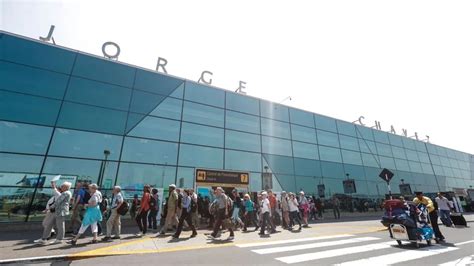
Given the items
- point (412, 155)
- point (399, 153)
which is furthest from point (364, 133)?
point (412, 155)

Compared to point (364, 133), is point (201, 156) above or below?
below

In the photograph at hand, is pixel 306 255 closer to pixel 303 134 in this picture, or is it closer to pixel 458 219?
pixel 458 219

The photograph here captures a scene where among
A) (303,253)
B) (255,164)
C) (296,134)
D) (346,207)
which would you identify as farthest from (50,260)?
(346,207)

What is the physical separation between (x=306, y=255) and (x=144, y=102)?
43.5ft

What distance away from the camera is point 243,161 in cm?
1681

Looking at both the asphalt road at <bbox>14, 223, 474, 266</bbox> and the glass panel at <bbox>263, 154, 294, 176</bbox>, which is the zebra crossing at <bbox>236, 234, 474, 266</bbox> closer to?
the asphalt road at <bbox>14, 223, 474, 266</bbox>

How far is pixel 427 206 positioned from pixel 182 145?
12642 millimetres

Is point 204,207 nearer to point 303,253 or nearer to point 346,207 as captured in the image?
point 303,253

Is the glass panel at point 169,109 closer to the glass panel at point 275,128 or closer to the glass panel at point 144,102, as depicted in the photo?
the glass panel at point 144,102

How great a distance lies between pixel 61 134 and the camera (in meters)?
11.8

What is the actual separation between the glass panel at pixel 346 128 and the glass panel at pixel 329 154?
280 centimetres

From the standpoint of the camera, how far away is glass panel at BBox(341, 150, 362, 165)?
2272 cm

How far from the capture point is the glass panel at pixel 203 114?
53.7 ft

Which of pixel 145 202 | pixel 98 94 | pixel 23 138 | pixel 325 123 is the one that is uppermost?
pixel 325 123
